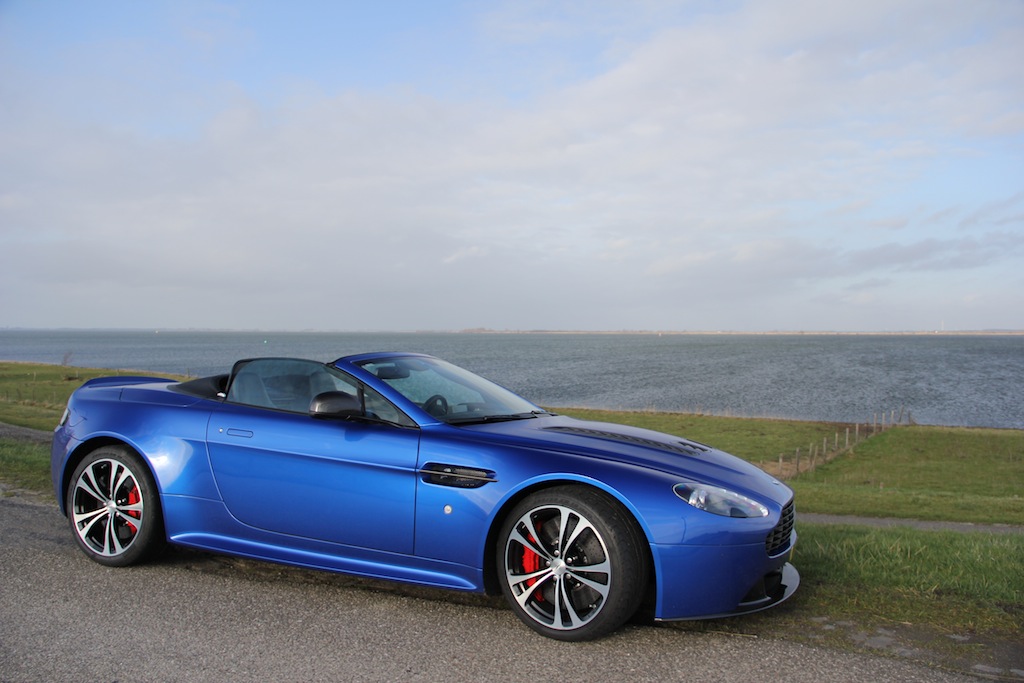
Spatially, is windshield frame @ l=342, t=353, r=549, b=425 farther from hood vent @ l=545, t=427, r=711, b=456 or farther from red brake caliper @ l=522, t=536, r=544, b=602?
red brake caliper @ l=522, t=536, r=544, b=602

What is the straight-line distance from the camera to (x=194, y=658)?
3223mm

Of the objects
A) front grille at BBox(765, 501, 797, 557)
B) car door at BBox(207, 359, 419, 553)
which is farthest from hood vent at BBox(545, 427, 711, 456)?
car door at BBox(207, 359, 419, 553)

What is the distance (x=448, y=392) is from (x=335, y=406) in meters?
0.83

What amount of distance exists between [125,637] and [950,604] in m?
4.19

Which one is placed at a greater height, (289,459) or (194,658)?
(289,459)

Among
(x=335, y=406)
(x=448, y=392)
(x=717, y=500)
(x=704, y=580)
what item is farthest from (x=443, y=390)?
(x=704, y=580)

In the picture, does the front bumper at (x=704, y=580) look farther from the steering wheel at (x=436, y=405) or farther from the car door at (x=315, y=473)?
the steering wheel at (x=436, y=405)

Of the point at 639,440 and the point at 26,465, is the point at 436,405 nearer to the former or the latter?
the point at 639,440

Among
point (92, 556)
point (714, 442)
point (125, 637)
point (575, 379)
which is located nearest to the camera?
point (125, 637)

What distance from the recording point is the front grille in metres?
3.61

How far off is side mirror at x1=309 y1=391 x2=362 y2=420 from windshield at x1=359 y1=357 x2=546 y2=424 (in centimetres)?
30

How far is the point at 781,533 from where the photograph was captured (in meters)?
3.74

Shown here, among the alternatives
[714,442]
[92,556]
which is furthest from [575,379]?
[92,556]

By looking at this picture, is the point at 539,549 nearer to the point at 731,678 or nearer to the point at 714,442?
the point at 731,678
